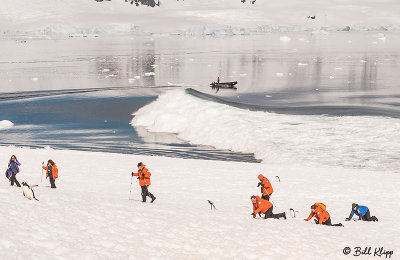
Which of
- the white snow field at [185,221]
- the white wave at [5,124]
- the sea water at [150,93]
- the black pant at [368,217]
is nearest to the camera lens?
the white snow field at [185,221]

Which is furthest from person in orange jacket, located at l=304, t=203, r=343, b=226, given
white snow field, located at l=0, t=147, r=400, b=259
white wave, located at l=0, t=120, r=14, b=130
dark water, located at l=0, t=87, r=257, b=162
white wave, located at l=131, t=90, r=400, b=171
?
white wave, located at l=0, t=120, r=14, b=130

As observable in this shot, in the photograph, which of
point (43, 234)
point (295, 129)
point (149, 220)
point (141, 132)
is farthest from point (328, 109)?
point (43, 234)

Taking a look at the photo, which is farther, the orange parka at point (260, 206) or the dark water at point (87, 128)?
the dark water at point (87, 128)

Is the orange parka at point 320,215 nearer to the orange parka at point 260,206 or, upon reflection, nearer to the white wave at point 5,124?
the orange parka at point 260,206

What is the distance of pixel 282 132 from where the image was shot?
34.2m

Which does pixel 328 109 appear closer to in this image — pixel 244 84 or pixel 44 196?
pixel 244 84

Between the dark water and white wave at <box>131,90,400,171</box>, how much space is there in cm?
147

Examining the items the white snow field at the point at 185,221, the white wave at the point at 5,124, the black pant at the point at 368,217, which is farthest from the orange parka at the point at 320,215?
the white wave at the point at 5,124

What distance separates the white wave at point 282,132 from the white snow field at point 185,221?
652 centimetres

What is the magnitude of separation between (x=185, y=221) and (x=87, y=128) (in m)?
27.1

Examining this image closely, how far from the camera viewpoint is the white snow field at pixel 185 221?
1067cm

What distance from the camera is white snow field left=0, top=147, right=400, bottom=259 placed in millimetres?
10672

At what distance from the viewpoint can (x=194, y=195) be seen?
713 inches

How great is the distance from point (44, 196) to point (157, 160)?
43.4 ft
